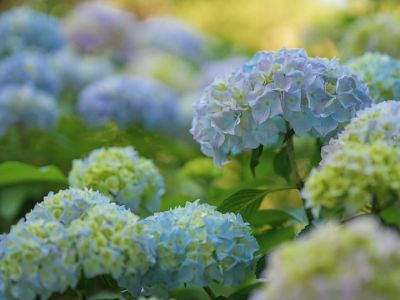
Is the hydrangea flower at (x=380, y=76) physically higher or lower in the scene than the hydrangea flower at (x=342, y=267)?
higher

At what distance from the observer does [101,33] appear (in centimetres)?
487

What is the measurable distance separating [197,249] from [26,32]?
2.77 meters

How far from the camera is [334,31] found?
13.5 feet

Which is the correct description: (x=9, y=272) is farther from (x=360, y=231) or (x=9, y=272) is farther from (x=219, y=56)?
(x=219, y=56)

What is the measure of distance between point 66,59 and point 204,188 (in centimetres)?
147

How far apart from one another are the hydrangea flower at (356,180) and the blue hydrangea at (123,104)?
2274mm

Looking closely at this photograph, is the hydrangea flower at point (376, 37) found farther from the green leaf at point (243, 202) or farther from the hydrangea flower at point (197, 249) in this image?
the hydrangea flower at point (197, 249)

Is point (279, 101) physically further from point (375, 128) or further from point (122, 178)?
point (122, 178)

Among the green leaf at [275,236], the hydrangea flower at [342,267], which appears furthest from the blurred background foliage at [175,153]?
the hydrangea flower at [342,267]

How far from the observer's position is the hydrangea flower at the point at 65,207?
1434 mm

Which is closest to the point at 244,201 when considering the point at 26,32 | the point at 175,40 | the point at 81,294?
the point at 81,294

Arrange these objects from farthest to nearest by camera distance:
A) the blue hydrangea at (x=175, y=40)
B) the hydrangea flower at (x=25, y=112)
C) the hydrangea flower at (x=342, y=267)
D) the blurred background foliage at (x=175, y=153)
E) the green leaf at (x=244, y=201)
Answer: the blue hydrangea at (x=175, y=40)
the hydrangea flower at (x=25, y=112)
the blurred background foliage at (x=175, y=153)
the green leaf at (x=244, y=201)
the hydrangea flower at (x=342, y=267)

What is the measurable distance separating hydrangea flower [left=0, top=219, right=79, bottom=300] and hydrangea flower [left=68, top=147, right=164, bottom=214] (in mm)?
665

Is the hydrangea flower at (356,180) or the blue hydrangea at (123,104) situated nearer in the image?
the hydrangea flower at (356,180)
